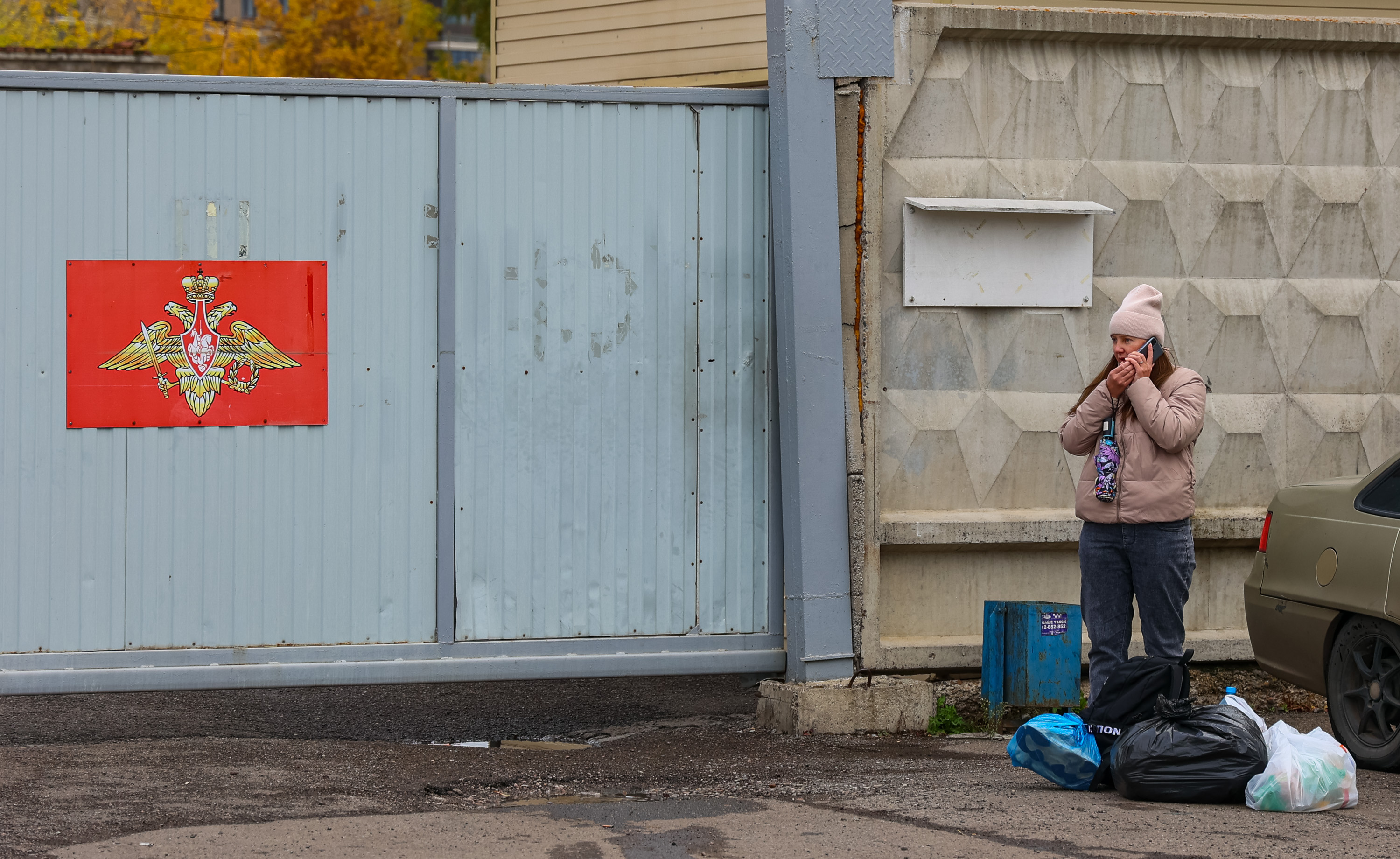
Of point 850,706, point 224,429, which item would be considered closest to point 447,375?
point 224,429

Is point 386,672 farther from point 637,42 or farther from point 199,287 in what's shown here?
point 637,42

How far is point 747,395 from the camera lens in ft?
21.1

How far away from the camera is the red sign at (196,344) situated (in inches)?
231

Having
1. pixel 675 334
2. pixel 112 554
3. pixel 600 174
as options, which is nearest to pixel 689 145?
pixel 600 174

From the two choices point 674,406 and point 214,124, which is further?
point 674,406

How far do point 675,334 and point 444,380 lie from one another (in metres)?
1.07

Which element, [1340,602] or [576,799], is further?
[1340,602]

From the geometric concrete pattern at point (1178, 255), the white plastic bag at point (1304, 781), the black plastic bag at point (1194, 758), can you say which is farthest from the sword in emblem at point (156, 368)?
the white plastic bag at point (1304, 781)

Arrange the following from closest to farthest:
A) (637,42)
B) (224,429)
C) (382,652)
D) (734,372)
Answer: (224,429), (382,652), (734,372), (637,42)

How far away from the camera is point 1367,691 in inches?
218

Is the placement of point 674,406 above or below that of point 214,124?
below

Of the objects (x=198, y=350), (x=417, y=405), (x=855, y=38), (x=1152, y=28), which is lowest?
(x=417, y=405)

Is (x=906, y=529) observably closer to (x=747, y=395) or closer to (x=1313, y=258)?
(x=747, y=395)

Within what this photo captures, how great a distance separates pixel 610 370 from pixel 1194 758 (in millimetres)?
2954
